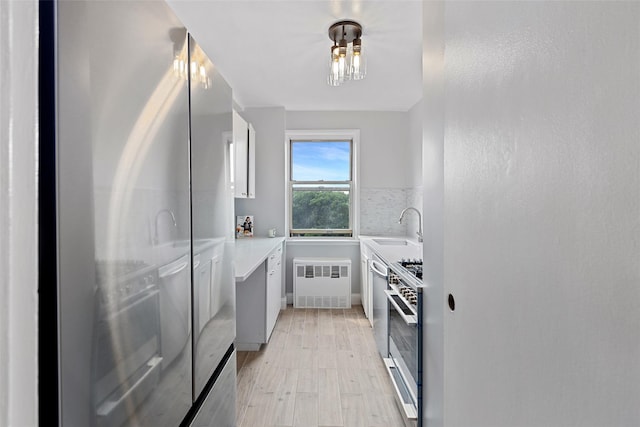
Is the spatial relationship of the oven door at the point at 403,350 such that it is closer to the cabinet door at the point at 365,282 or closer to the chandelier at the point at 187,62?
the cabinet door at the point at 365,282

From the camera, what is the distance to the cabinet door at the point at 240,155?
128 inches

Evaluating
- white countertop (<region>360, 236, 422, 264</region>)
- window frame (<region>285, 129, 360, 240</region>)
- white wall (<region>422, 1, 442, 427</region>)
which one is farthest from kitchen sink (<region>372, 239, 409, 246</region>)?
white wall (<region>422, 1, 442, 427</region>)

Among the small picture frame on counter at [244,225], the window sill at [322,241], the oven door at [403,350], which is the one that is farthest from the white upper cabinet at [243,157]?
the oven door at [403,350]

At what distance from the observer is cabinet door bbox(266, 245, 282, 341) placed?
10.1ft

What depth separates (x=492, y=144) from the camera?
80 cm

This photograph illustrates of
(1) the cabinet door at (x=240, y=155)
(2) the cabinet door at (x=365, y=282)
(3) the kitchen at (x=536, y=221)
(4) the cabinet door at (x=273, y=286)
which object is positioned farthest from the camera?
(2) the cabinet door at (x=365, y=282)

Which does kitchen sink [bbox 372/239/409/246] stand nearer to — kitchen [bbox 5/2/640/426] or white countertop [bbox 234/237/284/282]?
white countertop [bbox 234/237/284/282]

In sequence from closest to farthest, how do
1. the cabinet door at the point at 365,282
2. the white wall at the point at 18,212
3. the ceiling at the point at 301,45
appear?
1. the white wall at the point at 18,212
2. the ceiling at the point at 301,45
3. the cabinet door at the point at 365,282

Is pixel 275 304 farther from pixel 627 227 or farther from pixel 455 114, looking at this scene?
pixel 627 227

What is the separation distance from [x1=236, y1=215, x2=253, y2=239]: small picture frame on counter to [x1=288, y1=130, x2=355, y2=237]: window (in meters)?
0.54

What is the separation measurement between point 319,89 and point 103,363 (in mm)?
3367

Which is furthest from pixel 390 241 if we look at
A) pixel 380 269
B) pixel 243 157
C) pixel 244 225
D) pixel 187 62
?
pixel 187 62

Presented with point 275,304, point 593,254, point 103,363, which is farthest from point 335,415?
point 593,254

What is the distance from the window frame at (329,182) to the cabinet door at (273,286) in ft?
2.64
